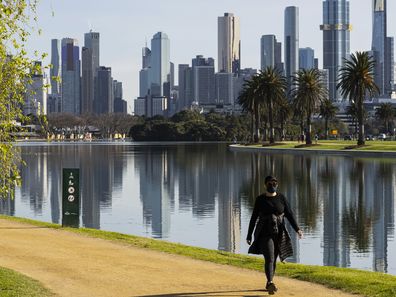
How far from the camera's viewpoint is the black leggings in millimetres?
13984

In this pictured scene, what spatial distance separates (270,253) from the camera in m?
14.1

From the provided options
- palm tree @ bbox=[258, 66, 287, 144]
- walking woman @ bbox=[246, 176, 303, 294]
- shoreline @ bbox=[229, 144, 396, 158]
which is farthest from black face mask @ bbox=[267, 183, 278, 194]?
palm tree @ bbox=[258, 66, 287, 144]

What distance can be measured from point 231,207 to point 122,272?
2214 cm

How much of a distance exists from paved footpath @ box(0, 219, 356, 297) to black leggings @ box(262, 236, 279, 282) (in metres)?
0.42

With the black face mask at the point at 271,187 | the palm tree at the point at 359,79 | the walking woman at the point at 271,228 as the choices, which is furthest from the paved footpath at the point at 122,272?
the palm tree at the point at 359,79

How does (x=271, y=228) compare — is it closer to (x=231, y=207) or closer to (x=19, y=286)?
(x=19, y=286)

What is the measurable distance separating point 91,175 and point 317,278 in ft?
166

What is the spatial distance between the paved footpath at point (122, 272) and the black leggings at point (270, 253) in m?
0.42

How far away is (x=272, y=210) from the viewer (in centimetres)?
1420

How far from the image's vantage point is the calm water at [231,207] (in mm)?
25875

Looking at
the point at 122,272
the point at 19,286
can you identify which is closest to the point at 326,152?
the point at 122,272

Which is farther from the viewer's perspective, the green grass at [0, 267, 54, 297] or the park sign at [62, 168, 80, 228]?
Result: the park sign at [62, 168, 80, 228]

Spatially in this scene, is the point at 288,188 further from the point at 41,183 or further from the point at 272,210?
the point at 272,210

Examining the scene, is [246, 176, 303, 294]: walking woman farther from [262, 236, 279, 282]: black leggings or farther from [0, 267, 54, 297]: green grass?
[0, 267, 54, 297]: green grass
